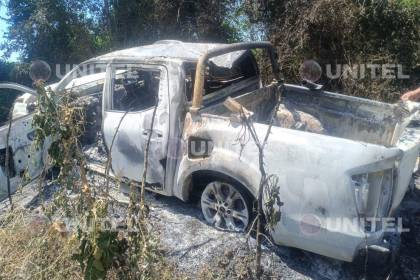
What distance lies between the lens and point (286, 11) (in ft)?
24.5

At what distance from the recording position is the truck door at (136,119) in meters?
4.02

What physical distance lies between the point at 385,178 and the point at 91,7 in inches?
340

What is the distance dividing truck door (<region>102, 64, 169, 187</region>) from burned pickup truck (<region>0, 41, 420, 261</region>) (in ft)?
0.04

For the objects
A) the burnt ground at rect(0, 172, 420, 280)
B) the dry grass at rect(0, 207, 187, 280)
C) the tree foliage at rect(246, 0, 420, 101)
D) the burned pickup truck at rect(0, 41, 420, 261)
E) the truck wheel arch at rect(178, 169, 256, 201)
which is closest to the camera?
the burned pickup truck at rect(0, 41, 420, 261)

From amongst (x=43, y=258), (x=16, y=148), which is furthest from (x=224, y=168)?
(x=16, y=148)

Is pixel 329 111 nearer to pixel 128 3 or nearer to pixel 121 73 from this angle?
pixel 121 73

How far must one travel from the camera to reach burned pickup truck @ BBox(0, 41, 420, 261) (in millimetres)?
3029

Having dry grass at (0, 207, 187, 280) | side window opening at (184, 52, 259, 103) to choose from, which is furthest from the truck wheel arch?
dry grass at (0, 207, 187, 280)

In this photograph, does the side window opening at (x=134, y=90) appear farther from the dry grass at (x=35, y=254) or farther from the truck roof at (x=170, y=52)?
the dry grass at (x=35, y=254)

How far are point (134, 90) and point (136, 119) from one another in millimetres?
710

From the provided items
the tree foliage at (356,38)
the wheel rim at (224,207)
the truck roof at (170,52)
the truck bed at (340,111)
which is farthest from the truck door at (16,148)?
the tree foliage at (356,38)

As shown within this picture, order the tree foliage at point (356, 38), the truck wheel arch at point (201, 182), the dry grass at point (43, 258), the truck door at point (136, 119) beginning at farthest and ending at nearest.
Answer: the tree foliage at point (356, 38) → the truck door at point (136, 119) → the truck wheel arch at point (201, 182) → the dry grass at point (43, 258)

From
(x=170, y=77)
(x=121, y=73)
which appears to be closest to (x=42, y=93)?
(x=170, y=77)

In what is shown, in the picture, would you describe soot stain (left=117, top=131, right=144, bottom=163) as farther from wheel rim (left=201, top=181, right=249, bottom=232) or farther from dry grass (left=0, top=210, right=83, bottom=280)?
dry grass (left=0, top=210, right=83, bottom=280)
